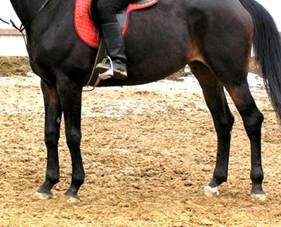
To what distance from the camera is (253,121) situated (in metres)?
5.84

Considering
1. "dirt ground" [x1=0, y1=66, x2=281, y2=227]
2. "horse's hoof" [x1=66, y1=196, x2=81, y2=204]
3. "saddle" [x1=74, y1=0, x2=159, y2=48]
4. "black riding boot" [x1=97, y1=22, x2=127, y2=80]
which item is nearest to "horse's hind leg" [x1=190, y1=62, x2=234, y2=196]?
"dirt ground" [x1=0, y1=66, x2=281, y2=227]

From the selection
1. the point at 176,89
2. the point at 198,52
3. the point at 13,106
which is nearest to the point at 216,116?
the point at 198,52

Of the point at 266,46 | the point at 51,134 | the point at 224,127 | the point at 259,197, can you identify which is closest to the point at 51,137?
the point at 51,134

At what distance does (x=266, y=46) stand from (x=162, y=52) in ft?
3.50

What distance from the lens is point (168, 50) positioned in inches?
225

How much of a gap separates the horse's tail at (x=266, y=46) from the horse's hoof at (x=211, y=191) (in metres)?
0.94

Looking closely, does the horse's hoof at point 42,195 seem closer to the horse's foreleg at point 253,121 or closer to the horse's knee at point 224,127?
the horse's knee at point 224,127

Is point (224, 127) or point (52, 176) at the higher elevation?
point (224, 127)

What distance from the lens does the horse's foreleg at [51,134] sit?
18.9ft

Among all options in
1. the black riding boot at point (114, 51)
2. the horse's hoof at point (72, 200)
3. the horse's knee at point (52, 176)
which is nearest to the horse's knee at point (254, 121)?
the black riding boot at point (114, 51)

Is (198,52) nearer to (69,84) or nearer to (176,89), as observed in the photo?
(69,84)

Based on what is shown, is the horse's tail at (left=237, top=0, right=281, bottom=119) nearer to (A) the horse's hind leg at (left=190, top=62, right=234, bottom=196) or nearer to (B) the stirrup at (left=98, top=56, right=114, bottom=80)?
(A) the horse's hind leg at (left=190, top=62, right=234, bottom=196)

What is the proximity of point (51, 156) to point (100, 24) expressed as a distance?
1.36 m

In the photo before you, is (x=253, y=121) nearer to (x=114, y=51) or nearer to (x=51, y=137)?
(x=114, y=51)
